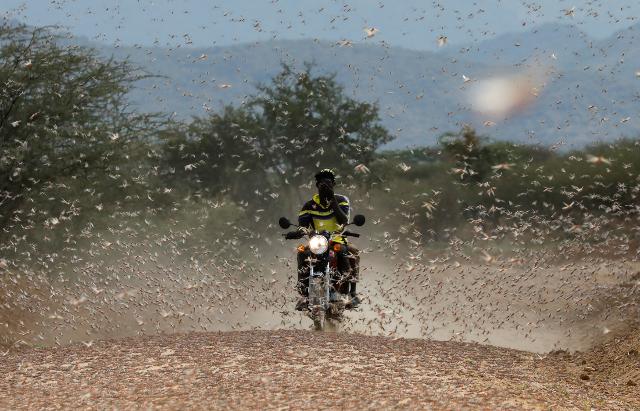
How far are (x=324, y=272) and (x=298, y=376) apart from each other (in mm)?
4089

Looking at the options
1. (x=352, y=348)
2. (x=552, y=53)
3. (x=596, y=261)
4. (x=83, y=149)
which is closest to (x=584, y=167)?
(x=596, y=261)

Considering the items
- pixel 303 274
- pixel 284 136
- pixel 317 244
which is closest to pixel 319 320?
pixel 303 274

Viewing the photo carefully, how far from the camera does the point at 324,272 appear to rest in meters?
14.1

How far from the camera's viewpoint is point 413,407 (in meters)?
8.70

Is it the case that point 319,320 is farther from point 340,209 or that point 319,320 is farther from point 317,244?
point 340,209

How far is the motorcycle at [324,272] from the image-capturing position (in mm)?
13889

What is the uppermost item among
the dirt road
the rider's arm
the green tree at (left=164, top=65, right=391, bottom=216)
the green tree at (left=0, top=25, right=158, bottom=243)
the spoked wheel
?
the green tree at (left=164, top=65, right=391, bottom=216)

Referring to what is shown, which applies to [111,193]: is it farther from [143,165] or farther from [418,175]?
[418,175]

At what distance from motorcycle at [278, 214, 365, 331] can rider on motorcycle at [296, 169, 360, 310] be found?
0.30ft

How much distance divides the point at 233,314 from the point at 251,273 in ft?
37.4

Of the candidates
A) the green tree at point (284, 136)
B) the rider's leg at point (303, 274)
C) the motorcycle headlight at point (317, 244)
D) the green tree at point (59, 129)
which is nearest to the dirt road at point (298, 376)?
the rider's leg at point (303, 274)

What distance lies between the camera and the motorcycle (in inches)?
547

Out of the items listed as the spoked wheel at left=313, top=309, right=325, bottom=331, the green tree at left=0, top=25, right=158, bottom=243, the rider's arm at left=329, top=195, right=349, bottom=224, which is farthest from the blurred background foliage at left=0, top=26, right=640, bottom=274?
the spoked wheel at left=313, top=309, right=325, bottom=331

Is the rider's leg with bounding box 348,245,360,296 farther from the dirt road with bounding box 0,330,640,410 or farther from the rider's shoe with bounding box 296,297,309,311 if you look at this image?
the dirt road with bounding box 0,330,640,410
